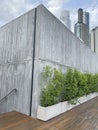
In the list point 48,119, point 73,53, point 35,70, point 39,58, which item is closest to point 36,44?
point 39,58

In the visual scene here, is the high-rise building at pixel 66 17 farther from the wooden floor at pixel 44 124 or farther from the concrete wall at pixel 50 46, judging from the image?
the wooden floor at pixel 44 124

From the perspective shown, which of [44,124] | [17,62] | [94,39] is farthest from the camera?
[94,39]

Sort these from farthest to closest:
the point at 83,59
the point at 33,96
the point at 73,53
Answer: the point at 83,59, the point at 73,53, the point at 33,96

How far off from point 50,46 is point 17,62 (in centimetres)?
146

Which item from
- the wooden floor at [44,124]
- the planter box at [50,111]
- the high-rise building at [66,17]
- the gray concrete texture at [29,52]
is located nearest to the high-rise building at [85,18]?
the high-rise building at [66,17]

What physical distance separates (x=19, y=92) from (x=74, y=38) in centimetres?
418

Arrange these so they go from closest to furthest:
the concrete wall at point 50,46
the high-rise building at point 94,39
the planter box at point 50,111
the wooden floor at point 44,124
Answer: the wooden floor at point 44,124
the planter box at point 50,111
the concrete wall at point 50,46
the high-rise building at point 94,39

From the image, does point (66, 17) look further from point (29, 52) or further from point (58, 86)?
point (58, 86)

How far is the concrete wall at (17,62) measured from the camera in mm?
4398

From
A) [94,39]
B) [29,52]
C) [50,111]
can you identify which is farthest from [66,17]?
[94,39]

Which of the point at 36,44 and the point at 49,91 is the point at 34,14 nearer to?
the point at 36,44

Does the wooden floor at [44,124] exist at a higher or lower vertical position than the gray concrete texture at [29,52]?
lower

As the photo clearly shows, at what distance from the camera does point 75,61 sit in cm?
695

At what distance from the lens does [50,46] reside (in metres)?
4.75
